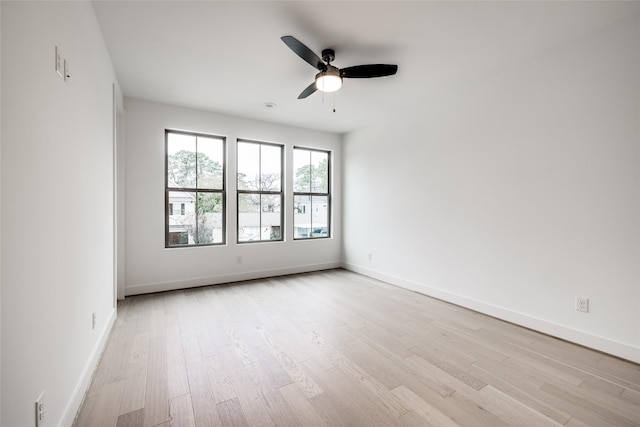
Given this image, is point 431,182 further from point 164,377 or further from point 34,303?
point 34,303

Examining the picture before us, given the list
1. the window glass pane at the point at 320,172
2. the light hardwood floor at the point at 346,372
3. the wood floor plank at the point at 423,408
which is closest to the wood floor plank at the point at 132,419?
the light hardwood floor at the point at 346,372

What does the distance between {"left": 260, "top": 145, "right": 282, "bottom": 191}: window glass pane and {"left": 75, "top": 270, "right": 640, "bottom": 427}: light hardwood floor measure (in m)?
2.26

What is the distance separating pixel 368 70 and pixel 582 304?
2831 mm

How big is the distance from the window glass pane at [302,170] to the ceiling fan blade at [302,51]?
2.72 m

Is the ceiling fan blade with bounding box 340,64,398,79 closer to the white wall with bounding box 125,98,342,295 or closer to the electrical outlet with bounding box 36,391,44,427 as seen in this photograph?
the white wall with bounding box 125,98,342,295

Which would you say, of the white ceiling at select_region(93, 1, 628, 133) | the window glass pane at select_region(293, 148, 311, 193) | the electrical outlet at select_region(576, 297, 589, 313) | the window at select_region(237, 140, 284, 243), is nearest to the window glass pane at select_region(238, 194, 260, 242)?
the window at select_region(237, 140, 284, 243)

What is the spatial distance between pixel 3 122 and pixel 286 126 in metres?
4.23

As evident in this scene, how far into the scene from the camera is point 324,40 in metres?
2.52

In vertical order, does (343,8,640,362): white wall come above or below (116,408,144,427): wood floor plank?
above

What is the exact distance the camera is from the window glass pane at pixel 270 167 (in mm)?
4914

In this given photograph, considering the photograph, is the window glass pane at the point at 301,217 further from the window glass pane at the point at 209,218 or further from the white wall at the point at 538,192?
the white wall at the point at 538,192

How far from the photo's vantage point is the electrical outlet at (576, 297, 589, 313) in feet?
8.28

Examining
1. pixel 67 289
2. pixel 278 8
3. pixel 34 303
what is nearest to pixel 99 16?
pixel 278 8

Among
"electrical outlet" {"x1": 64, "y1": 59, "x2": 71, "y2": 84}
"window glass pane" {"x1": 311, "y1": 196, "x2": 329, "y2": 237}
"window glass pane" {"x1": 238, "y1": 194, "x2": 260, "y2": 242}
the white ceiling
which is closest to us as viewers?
"electrical outlet" {"x1": 64, "y1": 59, "x2": 71, "y2": 84}
